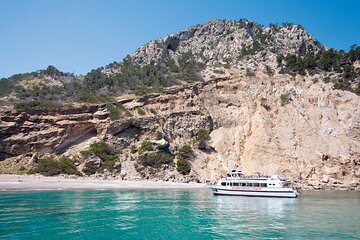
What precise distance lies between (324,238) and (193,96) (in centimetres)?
5564

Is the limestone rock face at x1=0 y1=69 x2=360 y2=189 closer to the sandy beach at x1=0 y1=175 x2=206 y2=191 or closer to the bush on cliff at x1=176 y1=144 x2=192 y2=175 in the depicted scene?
the bush on cliff at x1=176 y1=144 x2=192 y2=175

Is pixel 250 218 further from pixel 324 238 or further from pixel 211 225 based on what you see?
pixel 324 238

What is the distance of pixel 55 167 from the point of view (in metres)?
57.9

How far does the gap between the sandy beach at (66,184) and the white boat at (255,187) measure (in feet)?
26.9

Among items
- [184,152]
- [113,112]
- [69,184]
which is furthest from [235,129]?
[69,184]

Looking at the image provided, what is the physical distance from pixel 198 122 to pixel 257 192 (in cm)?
2706

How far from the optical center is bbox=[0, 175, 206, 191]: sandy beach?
1833 inches

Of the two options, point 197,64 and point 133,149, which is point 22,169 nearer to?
point 133,149

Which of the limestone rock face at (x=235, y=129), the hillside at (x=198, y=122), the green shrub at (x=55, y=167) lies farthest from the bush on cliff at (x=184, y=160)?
the green shrub at (x=55, y=167)

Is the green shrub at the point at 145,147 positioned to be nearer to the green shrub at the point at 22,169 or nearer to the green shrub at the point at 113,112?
the green shrub at the point at 113,112

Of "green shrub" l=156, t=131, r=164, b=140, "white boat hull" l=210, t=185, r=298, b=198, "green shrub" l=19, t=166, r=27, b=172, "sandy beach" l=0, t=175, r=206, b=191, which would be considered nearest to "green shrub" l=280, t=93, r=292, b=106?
"green shrub" l=156, t=131, r=164, b=140

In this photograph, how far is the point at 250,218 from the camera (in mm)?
28047

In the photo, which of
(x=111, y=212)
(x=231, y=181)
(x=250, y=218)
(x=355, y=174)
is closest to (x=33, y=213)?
(x=111, y=212)

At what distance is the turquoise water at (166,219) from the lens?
70.2 ft
